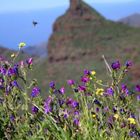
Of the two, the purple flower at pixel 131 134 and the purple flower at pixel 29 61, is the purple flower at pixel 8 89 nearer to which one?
the purple flower at pixel 29 61

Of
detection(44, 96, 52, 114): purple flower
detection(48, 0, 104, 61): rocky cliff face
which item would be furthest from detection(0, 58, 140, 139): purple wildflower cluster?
detection(48, 0, 104, 61): rocky cliff face

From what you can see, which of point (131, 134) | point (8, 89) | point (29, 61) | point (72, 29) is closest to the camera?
point (131, 134)

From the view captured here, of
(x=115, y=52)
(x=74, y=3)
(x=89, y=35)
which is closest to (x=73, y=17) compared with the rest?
(x=74, y=3)

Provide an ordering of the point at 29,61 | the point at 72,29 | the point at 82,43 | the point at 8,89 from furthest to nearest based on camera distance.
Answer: the point at 72,29 → the point at 82,43 → the point at 29,61 → the point at 8,89

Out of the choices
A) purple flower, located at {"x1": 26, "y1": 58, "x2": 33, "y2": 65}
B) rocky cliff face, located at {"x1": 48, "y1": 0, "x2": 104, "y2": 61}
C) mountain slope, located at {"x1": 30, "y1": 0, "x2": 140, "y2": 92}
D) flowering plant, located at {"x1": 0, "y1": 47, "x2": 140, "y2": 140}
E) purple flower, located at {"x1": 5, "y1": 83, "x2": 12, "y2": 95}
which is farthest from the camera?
rocky cliff face, located at {"x1": 48, "y1": 0, "x2": 104, "y2": 61}

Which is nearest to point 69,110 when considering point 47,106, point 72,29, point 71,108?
point 71,108

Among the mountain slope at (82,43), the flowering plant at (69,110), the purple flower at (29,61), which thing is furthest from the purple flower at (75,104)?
the mountain slope at (82,43)

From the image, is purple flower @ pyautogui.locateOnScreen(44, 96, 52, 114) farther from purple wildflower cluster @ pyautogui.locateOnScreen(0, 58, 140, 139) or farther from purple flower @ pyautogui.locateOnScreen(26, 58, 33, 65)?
purple flower @ pyautogui.locateOnScreen(26, 58, 33, 65)

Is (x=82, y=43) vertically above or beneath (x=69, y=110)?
beneath

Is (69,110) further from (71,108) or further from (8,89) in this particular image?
(8,89)

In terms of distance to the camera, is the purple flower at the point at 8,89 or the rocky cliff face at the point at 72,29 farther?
the rocky cliff face at the point at 72,29

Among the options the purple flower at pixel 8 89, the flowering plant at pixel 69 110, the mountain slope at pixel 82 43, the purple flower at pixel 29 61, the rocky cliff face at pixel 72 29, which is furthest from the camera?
the rocky cliff face at pixel 72 29
